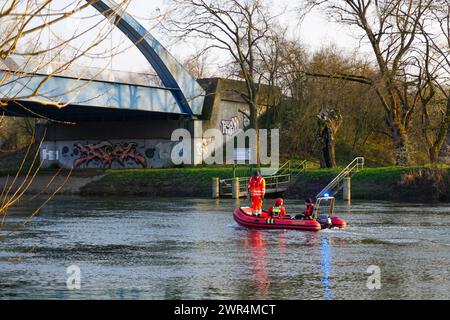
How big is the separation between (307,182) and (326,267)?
3377cm

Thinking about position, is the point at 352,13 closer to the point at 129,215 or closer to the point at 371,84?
the point at 371,84

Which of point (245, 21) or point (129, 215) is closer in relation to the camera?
point (129, 215)

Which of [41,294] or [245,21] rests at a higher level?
[245,21]

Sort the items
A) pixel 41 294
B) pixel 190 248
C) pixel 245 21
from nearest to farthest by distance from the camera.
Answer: pixel 41 294, pixel 190 248, pixel 245 21

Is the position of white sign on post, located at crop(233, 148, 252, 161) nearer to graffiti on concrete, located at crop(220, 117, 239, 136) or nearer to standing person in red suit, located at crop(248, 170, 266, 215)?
graffiti on concrete, located at crop(220, 117, 239, 136)

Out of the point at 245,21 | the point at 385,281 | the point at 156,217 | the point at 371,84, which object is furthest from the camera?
the point at 245,21

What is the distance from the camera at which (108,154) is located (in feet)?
227

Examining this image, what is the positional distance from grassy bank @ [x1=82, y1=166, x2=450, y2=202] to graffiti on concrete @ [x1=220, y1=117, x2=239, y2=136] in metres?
8.14

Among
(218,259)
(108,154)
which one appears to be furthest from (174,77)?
(218,259)

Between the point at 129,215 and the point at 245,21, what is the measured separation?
1051 inches

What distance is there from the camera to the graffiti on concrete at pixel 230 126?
68412 mm

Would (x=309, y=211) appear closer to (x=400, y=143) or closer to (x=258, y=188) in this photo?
(x=258, y=188)

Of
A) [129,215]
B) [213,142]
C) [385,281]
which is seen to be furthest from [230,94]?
[385,281]
